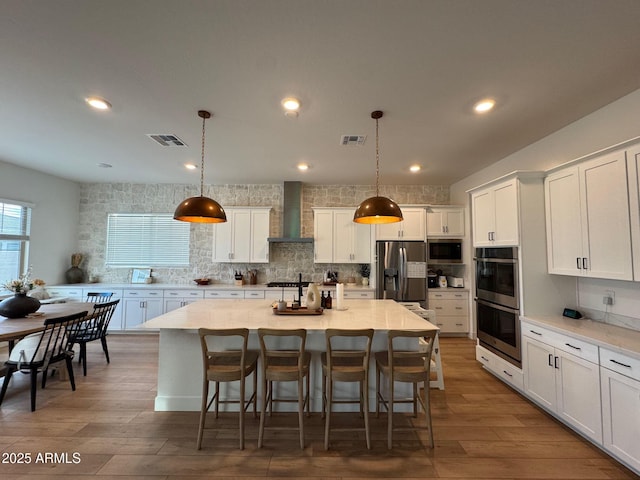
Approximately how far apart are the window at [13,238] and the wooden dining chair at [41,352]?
2596 mm

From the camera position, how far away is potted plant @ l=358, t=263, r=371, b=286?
5.64m

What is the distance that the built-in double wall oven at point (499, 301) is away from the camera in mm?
3154

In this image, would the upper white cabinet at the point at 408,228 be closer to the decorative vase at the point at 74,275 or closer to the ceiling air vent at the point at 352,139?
the ceiling air vent at the point at 352,139

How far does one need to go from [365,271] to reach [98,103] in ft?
15.7

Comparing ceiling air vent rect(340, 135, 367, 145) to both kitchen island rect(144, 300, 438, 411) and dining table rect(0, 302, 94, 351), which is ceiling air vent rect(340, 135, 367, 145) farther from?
dining table rect(0, 302, 94, 351)

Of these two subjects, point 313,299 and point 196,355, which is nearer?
point 196,355

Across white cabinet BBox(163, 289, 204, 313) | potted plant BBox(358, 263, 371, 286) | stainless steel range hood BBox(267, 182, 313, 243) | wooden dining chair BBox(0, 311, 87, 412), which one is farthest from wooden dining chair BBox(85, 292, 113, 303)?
potted plant BBox(358, 263, 371, 286)

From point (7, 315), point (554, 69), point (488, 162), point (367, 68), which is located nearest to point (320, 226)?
point (488, 162)

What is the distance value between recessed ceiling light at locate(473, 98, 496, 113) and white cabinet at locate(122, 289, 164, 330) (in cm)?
572

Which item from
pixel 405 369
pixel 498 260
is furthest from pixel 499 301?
pixel 405 369

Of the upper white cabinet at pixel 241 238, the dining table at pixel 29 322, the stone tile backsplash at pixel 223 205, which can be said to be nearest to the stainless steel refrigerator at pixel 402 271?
the stone tile backsplash at pixel 223 205

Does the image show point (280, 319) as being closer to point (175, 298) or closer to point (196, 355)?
point (196, 355)

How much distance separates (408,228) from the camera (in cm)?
533

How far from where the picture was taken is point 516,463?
2105mm
